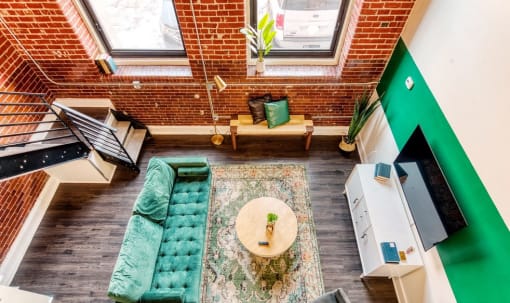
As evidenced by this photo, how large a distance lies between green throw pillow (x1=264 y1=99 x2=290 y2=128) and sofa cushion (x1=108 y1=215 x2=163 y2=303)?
1.98 m

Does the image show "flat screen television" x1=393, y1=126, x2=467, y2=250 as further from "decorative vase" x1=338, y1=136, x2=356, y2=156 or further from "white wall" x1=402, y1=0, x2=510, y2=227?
"decorative vase" x1=338, y1=136, x2=356, y2=156

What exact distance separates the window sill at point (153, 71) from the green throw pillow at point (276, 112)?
118cm

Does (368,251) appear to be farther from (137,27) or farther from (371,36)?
(137,27)

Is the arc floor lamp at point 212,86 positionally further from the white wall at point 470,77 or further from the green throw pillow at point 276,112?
the white wall at point 470,77

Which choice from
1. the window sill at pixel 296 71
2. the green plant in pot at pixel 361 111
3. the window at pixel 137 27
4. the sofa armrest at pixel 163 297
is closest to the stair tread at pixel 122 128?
the window at pixel 137 27

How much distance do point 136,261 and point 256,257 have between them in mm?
1348

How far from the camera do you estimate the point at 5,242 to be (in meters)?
3.06

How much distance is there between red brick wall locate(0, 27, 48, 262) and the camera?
9.95 ft

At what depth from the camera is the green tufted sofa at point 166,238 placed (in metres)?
2.37

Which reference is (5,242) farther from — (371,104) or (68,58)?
(371,104)

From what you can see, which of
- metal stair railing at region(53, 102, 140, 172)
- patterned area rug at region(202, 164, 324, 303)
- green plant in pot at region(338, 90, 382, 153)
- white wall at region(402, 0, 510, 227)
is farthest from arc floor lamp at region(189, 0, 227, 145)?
white wall at region(402, 0, 510, 227)

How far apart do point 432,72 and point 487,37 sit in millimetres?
587

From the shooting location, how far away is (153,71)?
362cm

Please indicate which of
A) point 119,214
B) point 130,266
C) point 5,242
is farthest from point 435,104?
point 5,242
